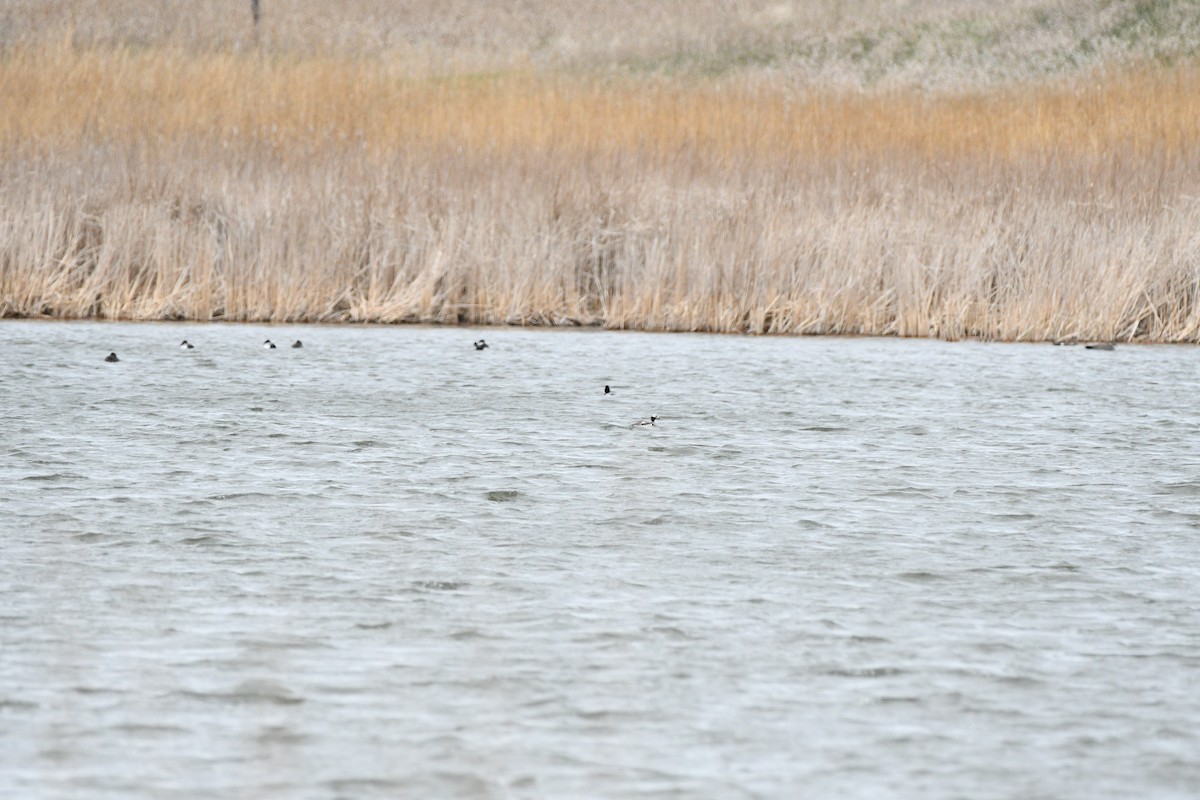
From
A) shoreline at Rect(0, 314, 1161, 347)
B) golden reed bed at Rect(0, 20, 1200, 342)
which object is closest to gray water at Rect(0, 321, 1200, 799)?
shoreline at Rect(0, 314, 1161, 347)

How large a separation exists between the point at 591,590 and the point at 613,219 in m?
5.44

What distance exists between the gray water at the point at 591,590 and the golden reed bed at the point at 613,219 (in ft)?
6.66

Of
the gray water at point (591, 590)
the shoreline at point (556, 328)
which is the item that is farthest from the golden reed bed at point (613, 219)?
the gray water at point (591, 590)

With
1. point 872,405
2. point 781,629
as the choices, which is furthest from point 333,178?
point 781,629

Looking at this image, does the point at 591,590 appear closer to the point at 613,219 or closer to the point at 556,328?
the point at 556,328

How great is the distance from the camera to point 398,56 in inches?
469

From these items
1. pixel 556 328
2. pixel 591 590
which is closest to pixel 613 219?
pixel 556 328

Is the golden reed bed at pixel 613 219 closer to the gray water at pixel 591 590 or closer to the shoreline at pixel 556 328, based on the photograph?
the shoreline at pixel 556 328

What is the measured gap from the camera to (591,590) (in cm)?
317

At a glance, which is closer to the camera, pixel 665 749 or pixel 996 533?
pixel 665 749

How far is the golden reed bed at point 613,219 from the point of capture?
7.96m

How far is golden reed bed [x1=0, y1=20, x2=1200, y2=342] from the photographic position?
7965mm

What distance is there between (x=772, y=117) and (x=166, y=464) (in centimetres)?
609

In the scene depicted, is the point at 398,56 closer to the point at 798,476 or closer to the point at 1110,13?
the point at 798,476
